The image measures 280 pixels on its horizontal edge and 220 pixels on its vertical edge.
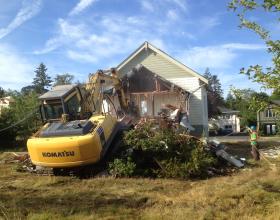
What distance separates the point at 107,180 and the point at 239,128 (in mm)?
66567

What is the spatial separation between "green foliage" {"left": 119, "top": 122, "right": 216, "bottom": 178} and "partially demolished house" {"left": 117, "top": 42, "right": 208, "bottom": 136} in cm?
695

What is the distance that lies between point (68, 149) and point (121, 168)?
1.85 m

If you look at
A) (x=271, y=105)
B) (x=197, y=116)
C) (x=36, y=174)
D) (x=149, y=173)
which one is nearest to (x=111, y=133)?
(x=149, y=173)

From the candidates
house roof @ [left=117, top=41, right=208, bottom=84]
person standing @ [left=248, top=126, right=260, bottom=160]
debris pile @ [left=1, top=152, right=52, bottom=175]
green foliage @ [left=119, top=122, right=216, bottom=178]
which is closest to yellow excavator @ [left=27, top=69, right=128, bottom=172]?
debris pile @ [left=1, top=152, right=52, bottom=175]

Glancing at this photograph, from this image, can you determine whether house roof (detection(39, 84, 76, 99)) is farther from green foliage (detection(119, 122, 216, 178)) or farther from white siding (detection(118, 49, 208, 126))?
white siding (detection(118, 49, 208, 126))

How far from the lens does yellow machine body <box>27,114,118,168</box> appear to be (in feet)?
41.3

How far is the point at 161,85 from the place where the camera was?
75.9 ft

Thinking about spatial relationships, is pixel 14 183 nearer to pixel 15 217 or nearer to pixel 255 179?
pixel 15 217

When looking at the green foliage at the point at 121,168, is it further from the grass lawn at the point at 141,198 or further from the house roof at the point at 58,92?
the house roof at the point at 58,92

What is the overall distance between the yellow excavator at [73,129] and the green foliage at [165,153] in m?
1.06

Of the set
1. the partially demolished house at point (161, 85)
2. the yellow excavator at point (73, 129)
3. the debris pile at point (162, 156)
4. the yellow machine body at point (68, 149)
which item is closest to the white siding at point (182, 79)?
the partially demolished house at point (161, 85)

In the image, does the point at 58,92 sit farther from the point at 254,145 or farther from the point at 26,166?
the point at 254,145

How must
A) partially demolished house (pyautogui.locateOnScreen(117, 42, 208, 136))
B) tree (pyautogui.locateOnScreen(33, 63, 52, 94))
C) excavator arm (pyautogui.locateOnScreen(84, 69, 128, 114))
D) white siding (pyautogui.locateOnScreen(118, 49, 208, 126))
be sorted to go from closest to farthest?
excavator arm (pyautogui.locateOnScreen(84, 69, 128, 114)), partially demolished house (pyautogui.locateOnScreen(117, 42, 208, 136)), white siding (pyautogui.locateOnScreen(118, 49, 208, 126)), tree (pyautogui.locateOnScreen(33, 63, 52, 94))

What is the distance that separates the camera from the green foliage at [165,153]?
43.4ft
